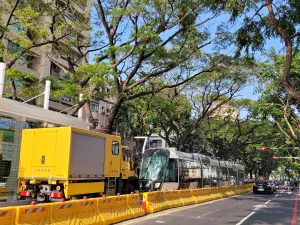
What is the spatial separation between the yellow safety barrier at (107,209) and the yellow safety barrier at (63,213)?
1.34 metres

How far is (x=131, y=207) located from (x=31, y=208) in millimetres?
5094

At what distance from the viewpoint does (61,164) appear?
12289 mm

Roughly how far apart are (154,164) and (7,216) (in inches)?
613

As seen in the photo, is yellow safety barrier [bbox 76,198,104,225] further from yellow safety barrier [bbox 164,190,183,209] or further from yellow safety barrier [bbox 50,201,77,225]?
yellow safety barrier [bbox 164,190,183,209]

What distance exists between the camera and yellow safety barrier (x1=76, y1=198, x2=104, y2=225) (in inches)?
356

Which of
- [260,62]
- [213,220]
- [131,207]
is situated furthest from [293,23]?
[260,62]

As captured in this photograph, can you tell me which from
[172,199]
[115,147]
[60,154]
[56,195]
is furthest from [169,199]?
[60,154]

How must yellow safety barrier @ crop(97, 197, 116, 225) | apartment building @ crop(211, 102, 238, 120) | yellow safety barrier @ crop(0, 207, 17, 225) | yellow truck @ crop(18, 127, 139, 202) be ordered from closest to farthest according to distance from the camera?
1. yellow safety barrier @ crop(0, 207, 17, 225)
2. yellow safety barrier @ crop(97, 197, 116, 225)
3. yellow truck @ crop(18, 127, 139, 202)
4. apartment building @ crop(211, 102, 238, 120)

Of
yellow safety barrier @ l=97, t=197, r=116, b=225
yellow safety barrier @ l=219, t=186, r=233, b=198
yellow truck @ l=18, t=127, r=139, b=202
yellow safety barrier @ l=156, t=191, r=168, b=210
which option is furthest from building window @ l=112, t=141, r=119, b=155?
yellow safety barrier @ l=219, t=186, r=233, b=198

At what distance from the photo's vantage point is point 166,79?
29203mm

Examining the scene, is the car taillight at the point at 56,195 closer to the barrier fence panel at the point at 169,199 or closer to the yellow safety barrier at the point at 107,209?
the yellow safety barrier at the point at 107,209

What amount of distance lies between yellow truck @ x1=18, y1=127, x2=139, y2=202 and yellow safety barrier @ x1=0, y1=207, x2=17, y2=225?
5231mm

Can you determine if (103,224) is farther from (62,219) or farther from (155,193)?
(155,193)

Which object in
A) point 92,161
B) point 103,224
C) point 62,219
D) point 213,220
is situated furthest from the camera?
point 92,161
